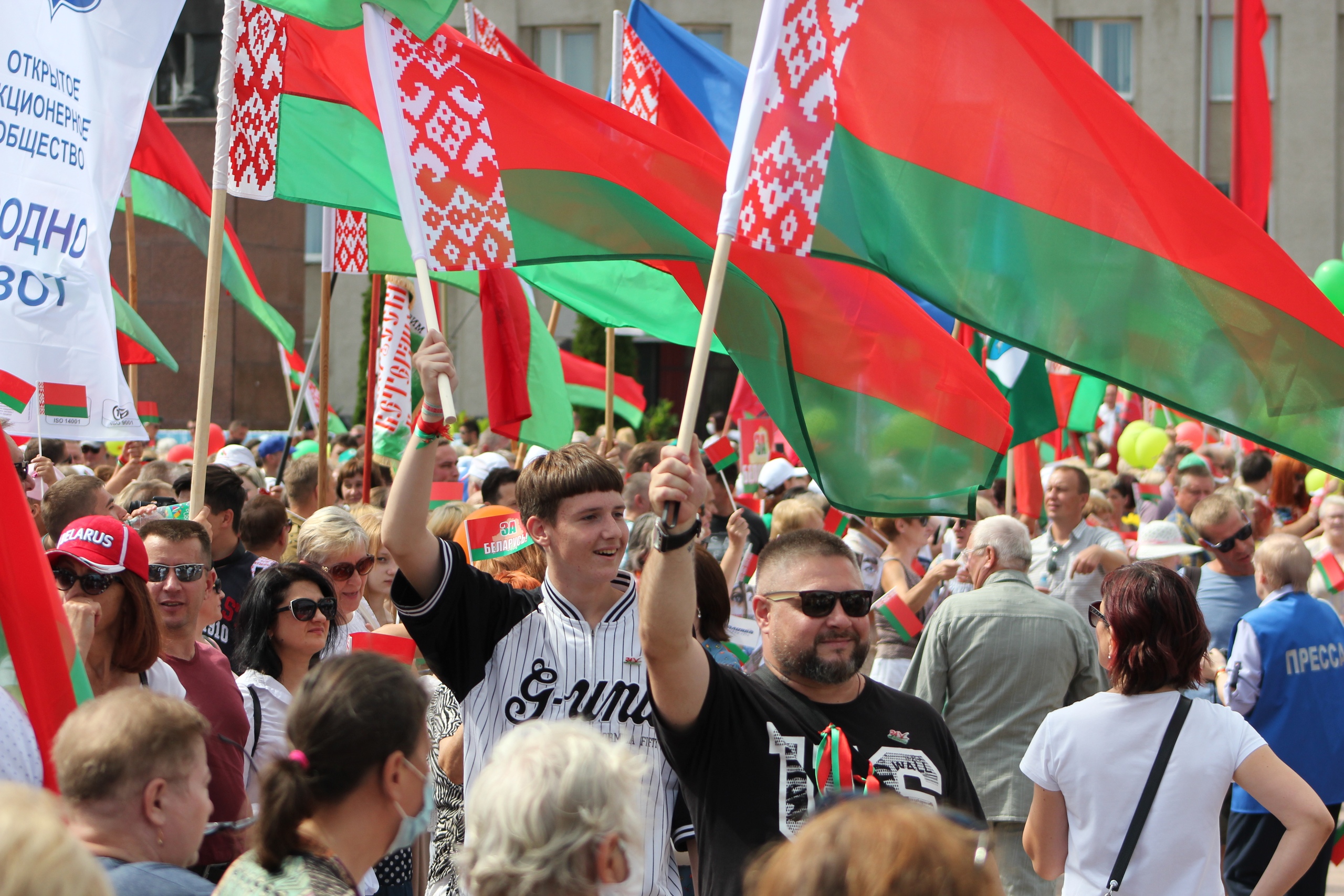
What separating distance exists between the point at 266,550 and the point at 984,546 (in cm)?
324

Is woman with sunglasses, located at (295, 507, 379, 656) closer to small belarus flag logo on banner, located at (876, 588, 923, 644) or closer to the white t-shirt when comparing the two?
the white t-shirt

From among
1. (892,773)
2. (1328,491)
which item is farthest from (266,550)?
(1328,491)

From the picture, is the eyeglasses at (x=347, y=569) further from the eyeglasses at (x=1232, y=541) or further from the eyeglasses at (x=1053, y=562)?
the eyeglasses at (x=1232, y=541)

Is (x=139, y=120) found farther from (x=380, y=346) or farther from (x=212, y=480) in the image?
(x=380, y=346)

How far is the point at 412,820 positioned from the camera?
243cm

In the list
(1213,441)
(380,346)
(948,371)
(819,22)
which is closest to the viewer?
(819,22)

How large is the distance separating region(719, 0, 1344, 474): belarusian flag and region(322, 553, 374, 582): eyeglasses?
2.07m

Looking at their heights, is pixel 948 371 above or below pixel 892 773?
above

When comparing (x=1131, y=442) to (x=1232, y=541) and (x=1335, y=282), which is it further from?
(x=1232, y=541)

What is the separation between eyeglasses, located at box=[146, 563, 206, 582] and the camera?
4336mm

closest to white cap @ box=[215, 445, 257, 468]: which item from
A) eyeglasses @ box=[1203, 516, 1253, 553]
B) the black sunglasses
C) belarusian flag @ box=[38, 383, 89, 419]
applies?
belarusian flag @ box=[38, 383, 89, 419]

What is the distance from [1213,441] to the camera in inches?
760

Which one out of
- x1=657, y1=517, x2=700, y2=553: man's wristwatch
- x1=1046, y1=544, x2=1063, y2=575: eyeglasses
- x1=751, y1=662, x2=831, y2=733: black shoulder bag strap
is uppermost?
x1=657, y1=517, x2=700, y2=553: man's wristwatch

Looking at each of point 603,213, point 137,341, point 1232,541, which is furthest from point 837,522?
point 137,341
